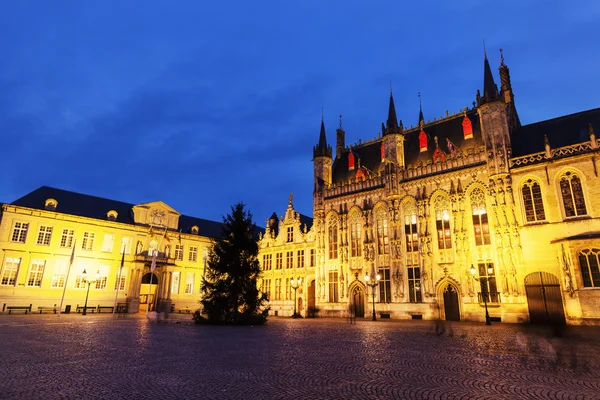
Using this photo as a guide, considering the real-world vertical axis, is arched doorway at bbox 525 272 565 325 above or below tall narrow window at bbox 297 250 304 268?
below

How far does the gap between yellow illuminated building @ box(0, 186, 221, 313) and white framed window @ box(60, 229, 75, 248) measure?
10 cm

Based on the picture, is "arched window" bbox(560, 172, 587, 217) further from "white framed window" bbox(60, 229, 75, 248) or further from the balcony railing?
"white framed window" bbox(60, 229, 75, 248)

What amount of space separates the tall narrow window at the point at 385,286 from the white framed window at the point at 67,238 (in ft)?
119

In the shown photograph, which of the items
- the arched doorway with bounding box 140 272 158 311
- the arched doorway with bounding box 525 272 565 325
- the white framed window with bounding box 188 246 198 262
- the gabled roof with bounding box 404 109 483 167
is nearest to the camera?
the arched doorway with bounding box 525 272 565 325

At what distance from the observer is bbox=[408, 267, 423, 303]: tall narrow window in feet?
107

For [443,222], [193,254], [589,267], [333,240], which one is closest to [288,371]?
[589,267]

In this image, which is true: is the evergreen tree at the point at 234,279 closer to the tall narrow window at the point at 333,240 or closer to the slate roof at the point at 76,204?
the tall narrow window at the point at 333,240

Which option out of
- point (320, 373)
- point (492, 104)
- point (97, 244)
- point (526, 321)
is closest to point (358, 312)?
point (526, 321)

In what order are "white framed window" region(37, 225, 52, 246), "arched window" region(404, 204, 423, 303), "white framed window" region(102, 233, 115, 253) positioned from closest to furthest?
"arched window" region(404, 204, 423, 303)
"white framed window" region(37, 225, 52, 246)
"white framed window" region(102, 233, 115, 253)

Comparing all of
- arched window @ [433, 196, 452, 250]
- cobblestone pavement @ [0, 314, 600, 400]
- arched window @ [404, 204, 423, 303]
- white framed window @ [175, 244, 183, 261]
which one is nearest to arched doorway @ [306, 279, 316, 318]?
arched window @ [404, 204, 423, 303]

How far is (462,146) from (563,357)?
27328 mm

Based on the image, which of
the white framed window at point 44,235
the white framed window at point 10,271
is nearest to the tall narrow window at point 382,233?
the white framed window at point 44,235

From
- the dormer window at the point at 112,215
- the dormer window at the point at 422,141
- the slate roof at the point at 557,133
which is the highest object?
the dormer window at the point at 422,141

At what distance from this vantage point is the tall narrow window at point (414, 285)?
32.6m
